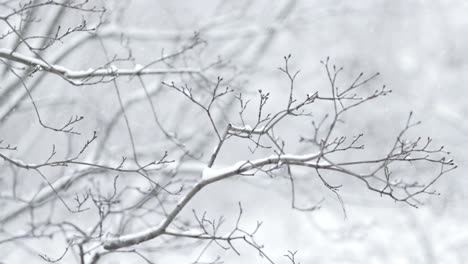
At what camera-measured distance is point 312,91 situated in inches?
568

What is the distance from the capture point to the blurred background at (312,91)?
8930 mm

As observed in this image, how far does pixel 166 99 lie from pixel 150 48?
3.33 meters

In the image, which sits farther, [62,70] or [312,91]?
[312,91]

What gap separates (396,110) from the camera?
12969mm

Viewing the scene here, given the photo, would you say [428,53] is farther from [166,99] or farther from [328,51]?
[166,99]

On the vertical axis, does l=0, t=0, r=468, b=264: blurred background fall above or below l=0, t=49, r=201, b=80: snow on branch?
above

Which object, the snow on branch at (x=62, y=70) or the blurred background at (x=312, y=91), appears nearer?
the snow on branch at (x=62, y=70)

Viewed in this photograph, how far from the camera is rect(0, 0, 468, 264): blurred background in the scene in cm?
893

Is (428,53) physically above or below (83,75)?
above

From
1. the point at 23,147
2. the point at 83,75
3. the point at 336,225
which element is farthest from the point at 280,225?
the point at 83,75

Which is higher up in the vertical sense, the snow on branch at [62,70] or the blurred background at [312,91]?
the blurred background at [312,91]

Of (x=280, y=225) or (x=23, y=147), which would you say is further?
(x=280, y=225)

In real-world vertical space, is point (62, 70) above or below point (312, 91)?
below

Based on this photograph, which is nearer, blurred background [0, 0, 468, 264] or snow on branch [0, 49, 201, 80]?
snow on branch [0, 49, 201, 80]
